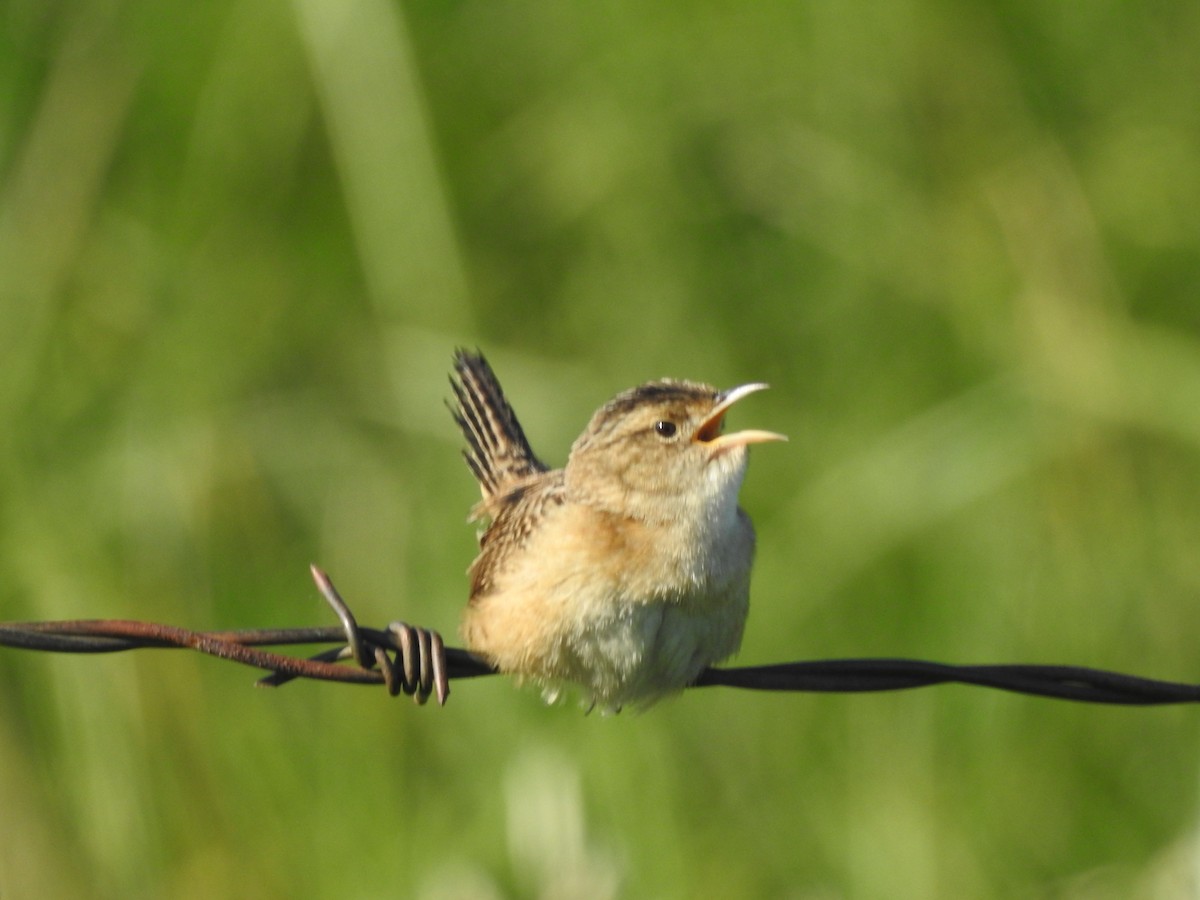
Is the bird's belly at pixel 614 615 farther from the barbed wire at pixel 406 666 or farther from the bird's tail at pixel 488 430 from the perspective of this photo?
the bird's tail at pixel 488 430

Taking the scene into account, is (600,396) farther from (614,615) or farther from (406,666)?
(406,666)

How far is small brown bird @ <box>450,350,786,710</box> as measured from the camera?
4047 millimetres

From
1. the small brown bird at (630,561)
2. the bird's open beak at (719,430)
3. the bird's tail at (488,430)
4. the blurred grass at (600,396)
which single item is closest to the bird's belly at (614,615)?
the small brown bird at (630,561)

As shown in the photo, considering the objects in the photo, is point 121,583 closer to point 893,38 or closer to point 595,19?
point 595,19

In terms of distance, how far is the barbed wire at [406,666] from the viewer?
3.17 m

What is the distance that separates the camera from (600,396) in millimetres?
6461

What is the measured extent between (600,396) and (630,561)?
7.99 feet

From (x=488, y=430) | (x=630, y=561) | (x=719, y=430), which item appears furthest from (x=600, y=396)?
(x=630, y=561)

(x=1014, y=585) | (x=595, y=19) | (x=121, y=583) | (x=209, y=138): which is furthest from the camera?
(x=595, y=19)

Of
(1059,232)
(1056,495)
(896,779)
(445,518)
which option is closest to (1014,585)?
(1056,495)

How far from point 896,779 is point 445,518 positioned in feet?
6.27

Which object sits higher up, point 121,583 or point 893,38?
point 893,38

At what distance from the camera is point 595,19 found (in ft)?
23.1

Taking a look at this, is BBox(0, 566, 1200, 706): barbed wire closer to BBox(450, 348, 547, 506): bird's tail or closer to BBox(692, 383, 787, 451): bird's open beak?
BBox(692, 383, 787, 451): bird's open beak
